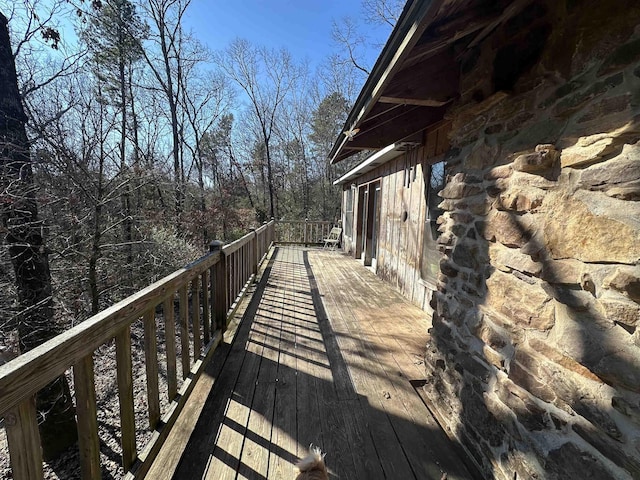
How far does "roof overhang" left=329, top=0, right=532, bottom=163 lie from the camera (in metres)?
1.30

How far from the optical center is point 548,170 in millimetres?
1207

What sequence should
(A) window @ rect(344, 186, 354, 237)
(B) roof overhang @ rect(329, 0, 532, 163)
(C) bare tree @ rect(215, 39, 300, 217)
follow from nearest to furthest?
(B) roof overhang @ rect(329, 0, 532, 163) → (A) window @ rect(344, 186, 354, 237) → (C) bare tree @ rect(215, 39, 300, 217)

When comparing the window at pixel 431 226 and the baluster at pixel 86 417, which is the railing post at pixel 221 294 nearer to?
the baluster at pixel 86 417

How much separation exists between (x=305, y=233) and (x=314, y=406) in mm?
9335

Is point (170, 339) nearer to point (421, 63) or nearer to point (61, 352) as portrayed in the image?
point (61, 352)

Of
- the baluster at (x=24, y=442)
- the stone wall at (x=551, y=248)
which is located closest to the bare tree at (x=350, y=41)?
the stone wall at (x=551, y=248)

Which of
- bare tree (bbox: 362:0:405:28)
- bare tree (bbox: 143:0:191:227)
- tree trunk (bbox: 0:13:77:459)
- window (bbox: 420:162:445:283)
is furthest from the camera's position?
bare tree (bbox: 143:0:191:227)

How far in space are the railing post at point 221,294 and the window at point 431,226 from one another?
96.5 inches

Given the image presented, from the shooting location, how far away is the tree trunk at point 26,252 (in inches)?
123

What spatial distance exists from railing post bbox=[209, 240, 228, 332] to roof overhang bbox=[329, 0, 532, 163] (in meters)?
1.70

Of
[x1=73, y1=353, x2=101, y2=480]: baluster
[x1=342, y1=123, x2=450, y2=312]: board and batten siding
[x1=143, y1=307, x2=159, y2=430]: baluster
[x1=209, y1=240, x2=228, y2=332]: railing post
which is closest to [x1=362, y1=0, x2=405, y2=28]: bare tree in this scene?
[x1=342, y1=123, x2=450, y2=312]: board and batten siding

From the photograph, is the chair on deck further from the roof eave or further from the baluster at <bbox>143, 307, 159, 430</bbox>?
the baluster at <bbox>143, 307, 159, 430</bbox>

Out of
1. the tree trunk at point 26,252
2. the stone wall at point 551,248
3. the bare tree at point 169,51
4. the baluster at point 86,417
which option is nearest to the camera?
the stone wall at point 551,248

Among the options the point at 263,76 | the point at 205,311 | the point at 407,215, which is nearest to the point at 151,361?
the point at 205,311
